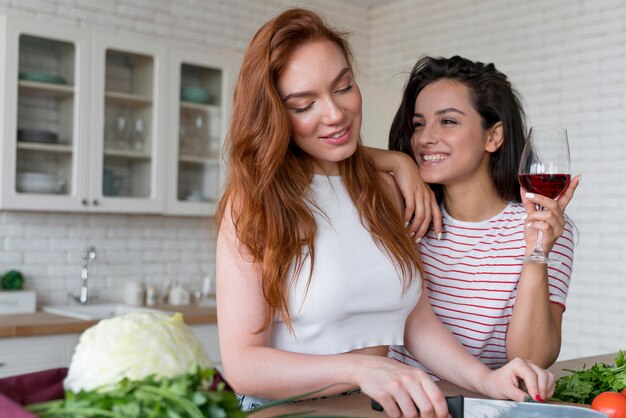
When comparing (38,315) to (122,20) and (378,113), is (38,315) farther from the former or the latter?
(378,113)

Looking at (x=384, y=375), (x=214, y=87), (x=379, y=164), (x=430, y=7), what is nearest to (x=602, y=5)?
(x=430, y=7)

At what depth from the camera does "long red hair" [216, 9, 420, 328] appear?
1628mm

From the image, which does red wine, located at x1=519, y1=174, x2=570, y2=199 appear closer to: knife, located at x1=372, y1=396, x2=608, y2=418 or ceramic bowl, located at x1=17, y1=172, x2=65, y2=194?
knife, located at x1=372, y1=396, x2=608, y2=418

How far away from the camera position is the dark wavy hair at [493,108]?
7.50ft

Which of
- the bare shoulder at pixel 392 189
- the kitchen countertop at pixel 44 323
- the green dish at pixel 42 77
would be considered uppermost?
the green dish at pixel 42 77

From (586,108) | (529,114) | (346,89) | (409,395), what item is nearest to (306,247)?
(346,89)

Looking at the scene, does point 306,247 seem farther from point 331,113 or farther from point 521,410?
point 521,410

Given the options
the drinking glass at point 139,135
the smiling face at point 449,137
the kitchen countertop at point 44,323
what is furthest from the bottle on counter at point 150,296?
the smiling face at point 449,137

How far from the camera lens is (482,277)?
2.16m

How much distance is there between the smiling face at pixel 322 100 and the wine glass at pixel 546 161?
16.1 inches

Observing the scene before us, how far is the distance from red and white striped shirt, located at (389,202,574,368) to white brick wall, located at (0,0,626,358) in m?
2.61

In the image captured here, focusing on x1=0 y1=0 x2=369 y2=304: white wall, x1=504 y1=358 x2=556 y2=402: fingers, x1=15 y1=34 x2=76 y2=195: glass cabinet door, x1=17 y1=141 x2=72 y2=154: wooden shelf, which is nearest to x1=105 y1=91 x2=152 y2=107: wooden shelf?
x1=15 y1=34 x2=76 y2=195: glass cabinet door

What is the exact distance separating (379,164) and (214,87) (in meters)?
2.90

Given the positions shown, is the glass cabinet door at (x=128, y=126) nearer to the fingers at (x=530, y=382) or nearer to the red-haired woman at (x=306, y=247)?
the red-haired woman at (x=306, y=247)
